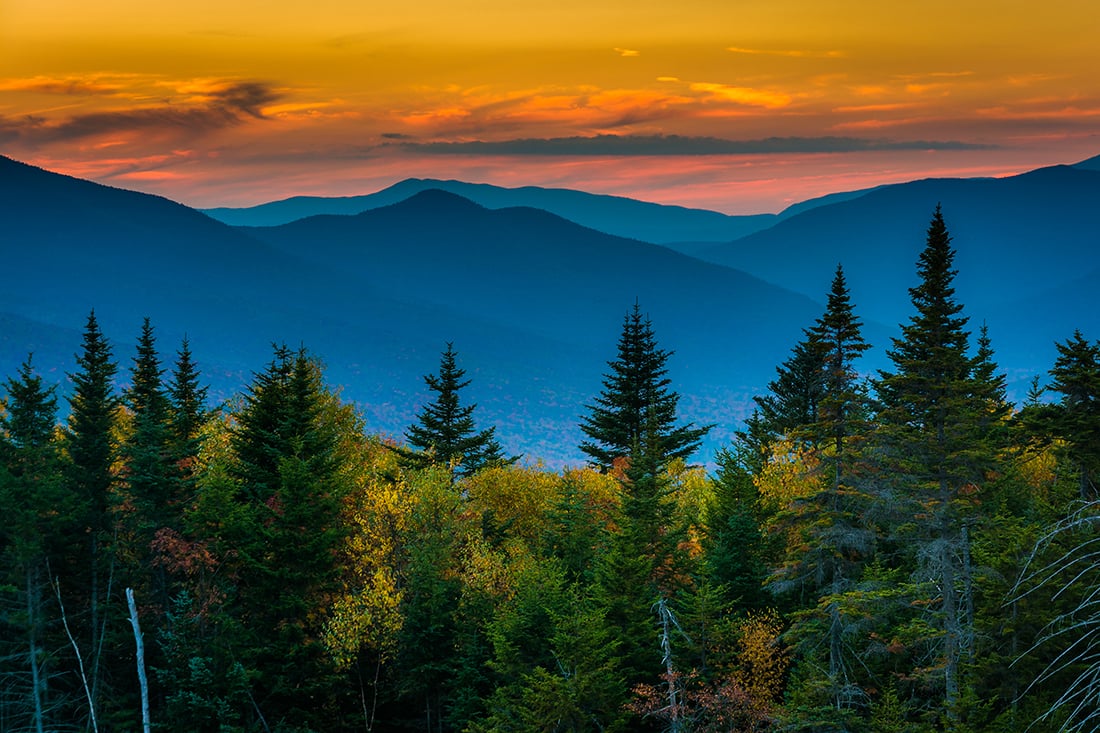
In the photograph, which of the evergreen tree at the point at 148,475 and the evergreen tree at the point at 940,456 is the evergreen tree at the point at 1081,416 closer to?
the evergreen tree at the point at 940,456

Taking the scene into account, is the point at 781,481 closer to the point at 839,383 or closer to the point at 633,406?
the point at 839,383

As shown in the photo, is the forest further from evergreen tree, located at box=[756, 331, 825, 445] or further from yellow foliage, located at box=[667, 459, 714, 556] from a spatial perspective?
evergreen tree, located at box=[756, 331, 825, 445]

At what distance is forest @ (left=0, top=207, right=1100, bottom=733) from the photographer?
31672 millimetres

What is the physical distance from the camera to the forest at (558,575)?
31672 mm

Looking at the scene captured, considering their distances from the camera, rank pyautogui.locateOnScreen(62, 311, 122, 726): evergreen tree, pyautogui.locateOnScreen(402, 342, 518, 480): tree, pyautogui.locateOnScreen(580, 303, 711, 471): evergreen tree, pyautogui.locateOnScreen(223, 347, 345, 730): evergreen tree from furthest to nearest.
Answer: pyautogui.locateOnScreen(580, 303, 711, 471): evergreen tree → pyautogui.locateOnScreen(402, 342, 518, 480): tree → pyautogui.locateOnScreen(62, 311, 122, 726): evergreen tree → pyautogui.locateOnScreen(223, 347, 345, 730): evergreen tree

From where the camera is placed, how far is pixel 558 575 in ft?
128

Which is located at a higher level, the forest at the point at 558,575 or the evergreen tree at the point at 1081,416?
the evergreen tree at the point at 1081,416

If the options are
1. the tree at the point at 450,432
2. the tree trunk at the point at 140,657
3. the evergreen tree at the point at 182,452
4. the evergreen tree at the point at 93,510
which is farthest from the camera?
the tree at the point at 450,432

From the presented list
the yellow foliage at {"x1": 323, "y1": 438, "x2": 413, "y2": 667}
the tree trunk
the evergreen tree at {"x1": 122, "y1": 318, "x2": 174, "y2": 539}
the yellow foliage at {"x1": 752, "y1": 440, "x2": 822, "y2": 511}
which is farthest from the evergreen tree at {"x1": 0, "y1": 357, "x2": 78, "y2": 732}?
the yellow foliage at {"x1": 752, "y1": 440, "x2": 822, "y2": 511}

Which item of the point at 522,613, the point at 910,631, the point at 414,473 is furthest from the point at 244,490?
the point at 910,631

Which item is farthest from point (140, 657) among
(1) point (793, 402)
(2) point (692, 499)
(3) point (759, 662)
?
(1) point (793, 402)

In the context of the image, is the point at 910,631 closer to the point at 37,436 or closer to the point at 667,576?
the point at 667,576

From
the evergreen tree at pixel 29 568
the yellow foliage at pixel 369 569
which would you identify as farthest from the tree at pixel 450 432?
the evergreen tree at pixel 29 568

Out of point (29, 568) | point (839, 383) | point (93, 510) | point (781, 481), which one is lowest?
point (29, 568)
